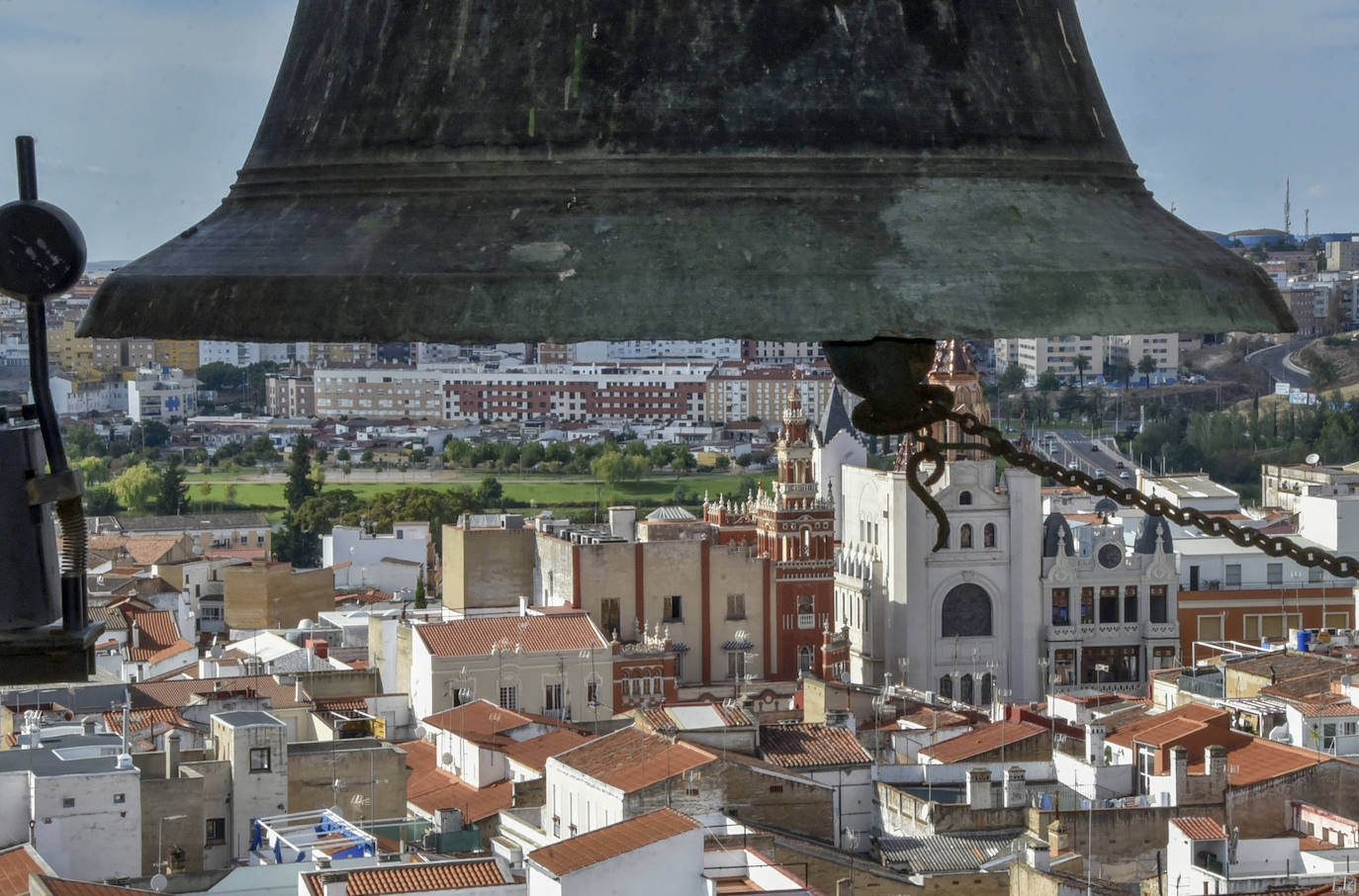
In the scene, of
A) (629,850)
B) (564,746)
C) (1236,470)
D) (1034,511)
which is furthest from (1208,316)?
(1236,470)

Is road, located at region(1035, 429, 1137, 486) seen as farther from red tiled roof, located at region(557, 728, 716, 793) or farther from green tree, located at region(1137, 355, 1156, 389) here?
red tiled roof, located at region(557, 728, 716, 793)

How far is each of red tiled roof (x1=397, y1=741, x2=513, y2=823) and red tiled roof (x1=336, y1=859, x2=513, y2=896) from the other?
418cm

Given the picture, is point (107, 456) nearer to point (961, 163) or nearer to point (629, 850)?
point (629, 850)

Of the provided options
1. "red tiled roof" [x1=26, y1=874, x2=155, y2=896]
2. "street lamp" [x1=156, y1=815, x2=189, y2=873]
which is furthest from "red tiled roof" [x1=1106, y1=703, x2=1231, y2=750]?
"red tiled roof" [x1=26, y1=874, x2=155, y2=896]

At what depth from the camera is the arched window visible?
32.6 metres

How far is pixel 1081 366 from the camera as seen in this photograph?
7856 cm

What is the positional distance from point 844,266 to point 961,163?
0.46 ft

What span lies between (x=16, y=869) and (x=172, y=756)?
152 inches

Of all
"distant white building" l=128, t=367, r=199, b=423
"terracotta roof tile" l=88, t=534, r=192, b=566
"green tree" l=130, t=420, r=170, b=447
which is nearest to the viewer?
"terracotta roof tile" l=88, t=534, r=192, b=566

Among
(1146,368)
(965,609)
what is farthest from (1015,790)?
(1146,368)

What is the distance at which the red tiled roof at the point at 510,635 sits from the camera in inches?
925

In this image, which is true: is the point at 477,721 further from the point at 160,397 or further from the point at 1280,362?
the point at 1280,362

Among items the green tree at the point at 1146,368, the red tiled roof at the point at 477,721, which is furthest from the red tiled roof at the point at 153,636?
the green tree at the point at 1146,368

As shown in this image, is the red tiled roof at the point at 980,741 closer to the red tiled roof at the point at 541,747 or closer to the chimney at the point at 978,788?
the chimney at the point at 978,788
